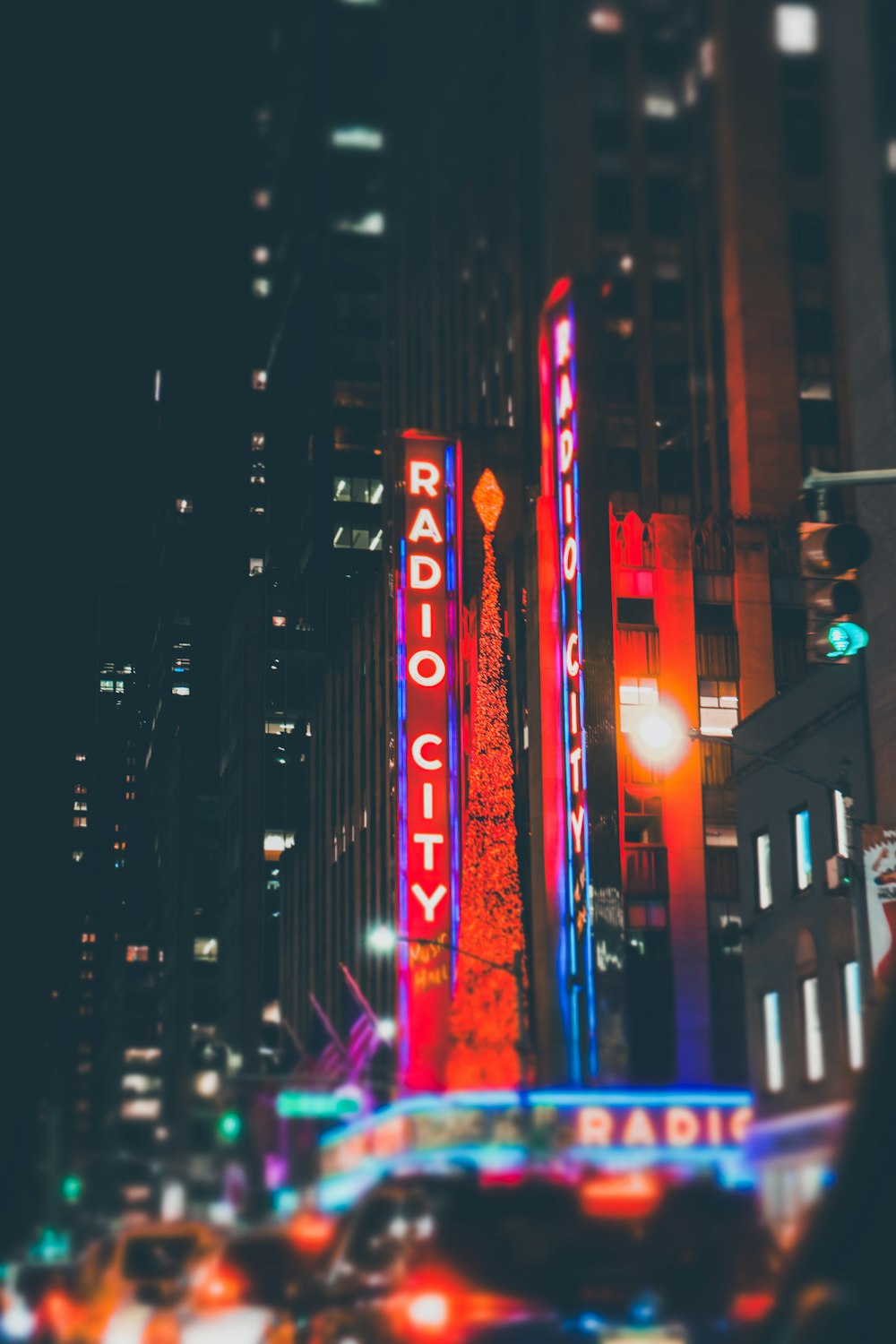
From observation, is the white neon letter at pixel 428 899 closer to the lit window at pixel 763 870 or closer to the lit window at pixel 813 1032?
the lit window at pixel 763 870

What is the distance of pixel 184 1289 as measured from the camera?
61.6 feet

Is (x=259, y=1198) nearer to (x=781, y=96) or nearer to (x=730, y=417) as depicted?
(x=730, y=417)

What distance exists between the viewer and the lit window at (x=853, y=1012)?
33.9 meters

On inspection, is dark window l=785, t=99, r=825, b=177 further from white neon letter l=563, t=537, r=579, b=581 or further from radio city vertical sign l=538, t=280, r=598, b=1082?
white neon letter l=563, t=537, r=579, b=581

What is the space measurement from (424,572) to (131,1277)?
39.1 meters

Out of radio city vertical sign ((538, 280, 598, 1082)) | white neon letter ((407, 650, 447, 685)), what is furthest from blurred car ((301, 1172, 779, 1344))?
white neon letter ((407, 650, 447, 685))

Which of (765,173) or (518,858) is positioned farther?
(765,173)

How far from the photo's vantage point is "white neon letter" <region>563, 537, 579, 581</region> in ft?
185

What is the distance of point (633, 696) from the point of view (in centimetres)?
6450

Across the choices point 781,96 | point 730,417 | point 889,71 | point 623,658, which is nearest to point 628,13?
point 781,96

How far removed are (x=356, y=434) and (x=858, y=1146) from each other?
141m

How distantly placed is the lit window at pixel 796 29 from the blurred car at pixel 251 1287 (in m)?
53.4

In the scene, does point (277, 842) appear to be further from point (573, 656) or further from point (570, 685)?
point (573, 656)

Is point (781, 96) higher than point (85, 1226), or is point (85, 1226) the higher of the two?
point (781, 96)
